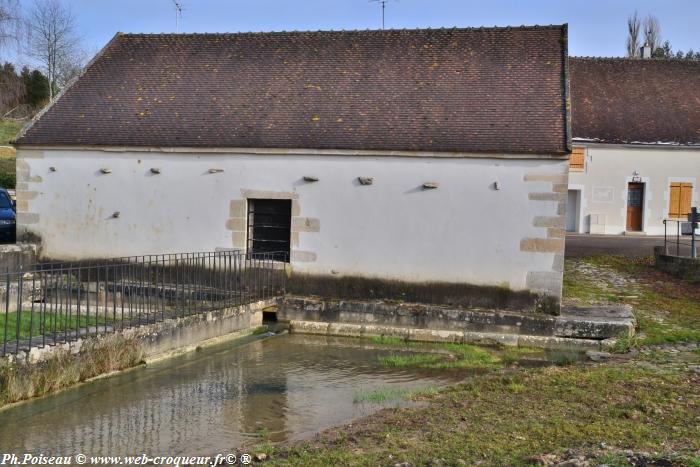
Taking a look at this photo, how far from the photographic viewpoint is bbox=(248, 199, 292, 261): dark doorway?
13.7 metres

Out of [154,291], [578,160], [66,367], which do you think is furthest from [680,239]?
[66,367]

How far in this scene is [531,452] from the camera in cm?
538

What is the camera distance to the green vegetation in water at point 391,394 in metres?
7.89

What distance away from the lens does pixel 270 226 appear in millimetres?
13797

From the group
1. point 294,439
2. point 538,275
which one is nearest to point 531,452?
point 294,439

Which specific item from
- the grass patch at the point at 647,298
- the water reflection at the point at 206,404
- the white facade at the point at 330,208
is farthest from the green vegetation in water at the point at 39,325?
the grass patch at the point at 647,298

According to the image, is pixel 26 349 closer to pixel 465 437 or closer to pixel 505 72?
pixel 465 437

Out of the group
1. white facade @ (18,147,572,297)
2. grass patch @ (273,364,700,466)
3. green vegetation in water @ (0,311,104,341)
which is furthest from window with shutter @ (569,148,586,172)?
green vegetation in water @ (0,311,104,341)

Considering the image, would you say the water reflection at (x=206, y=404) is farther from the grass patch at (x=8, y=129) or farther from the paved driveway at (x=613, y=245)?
the grass patch at (x=8, y=129)

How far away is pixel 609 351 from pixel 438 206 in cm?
390

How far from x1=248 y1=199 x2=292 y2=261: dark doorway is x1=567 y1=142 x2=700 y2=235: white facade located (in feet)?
48.7

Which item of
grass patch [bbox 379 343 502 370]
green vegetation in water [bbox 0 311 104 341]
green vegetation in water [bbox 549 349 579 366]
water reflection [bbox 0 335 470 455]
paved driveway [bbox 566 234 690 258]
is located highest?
paved driveway [bbox 566 234 690 258]

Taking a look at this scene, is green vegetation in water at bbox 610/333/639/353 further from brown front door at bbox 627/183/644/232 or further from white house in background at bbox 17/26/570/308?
brown front door at bbox 627/183/644/232

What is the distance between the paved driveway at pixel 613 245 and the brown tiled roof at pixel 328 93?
719 centimetres
